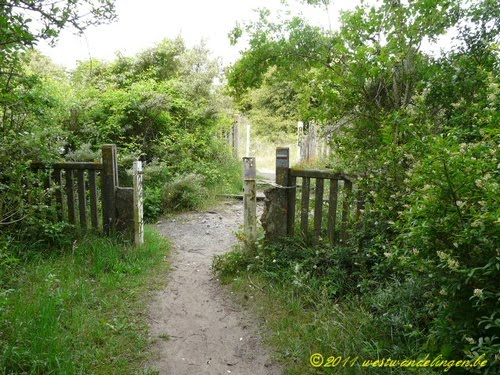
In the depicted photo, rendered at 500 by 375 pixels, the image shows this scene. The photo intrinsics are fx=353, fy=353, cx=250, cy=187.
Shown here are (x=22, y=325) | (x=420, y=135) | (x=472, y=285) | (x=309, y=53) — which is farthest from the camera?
(x=309, y=53)

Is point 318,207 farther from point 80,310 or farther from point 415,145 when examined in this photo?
point 80,310

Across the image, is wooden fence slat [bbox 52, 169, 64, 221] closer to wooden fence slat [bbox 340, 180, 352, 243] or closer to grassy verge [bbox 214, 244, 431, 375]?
grassy verge [bbox 214, 244, 431, 375]

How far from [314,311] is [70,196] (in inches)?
151

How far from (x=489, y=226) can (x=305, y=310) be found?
7.00ft

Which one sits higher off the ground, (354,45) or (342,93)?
(354,45)

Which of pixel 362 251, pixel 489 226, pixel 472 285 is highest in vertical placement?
pixel 489 226

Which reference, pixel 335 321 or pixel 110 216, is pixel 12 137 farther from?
pixel 335 321

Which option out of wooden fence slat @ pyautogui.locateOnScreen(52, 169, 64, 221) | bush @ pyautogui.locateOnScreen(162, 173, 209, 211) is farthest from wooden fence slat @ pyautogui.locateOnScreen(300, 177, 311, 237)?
bush @ pyautogui.locateOnScreen(162, 173, 209, 211)

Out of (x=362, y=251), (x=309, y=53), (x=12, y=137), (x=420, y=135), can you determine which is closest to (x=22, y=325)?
(x=12, y=137)

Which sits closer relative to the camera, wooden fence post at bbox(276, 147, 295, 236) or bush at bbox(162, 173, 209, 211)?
wooden fence post at bbox(276, 147, 295, 236)

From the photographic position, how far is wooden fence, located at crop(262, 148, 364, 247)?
13.7 feet

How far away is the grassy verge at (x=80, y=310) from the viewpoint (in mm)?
2666

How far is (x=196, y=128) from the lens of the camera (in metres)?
10.5

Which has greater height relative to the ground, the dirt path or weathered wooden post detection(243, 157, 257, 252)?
weathered wooden post detection(243, 157, 257, 252)
